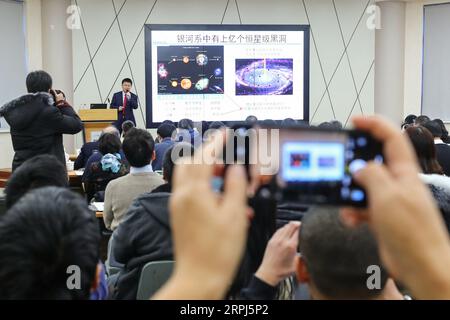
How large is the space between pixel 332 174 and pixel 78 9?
31.2 ft

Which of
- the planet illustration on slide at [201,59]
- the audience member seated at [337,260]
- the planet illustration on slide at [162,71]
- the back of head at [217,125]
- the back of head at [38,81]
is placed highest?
the planet illustration on slide at [201,59]

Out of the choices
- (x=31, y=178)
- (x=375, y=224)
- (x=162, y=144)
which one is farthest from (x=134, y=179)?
(x=375, y=224)

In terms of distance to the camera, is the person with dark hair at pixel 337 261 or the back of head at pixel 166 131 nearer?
the person with dark hair at pixel 337 261

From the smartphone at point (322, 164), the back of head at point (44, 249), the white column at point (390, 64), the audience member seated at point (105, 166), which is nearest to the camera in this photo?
the smartphone at point (322, 164)

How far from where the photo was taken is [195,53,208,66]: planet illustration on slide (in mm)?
9664

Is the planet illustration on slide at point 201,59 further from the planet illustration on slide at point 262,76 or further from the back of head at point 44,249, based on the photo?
the back of head at point 44,249

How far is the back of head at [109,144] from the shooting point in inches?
191

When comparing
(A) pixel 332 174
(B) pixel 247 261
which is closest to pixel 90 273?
(A) pixel 332 174

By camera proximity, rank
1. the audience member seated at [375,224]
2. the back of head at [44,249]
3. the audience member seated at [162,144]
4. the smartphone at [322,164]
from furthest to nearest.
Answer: the audience member seated at [162,144] → the back of head at [44,249] → the smartphone at [322,164] → the audience member seated at [375,224]

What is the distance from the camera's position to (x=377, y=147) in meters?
0.67

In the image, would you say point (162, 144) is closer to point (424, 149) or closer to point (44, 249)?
point (424, 149)

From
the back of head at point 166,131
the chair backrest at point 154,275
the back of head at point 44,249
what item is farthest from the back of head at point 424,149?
the back of head at point 166,131

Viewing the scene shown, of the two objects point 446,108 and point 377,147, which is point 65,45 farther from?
point 377,147

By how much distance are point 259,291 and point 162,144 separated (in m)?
4.01
